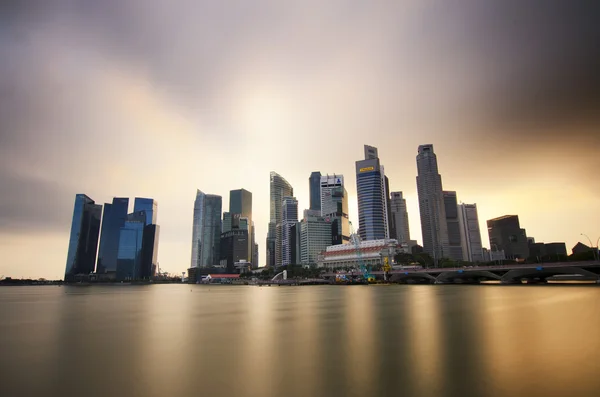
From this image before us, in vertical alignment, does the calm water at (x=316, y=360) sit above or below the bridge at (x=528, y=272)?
below

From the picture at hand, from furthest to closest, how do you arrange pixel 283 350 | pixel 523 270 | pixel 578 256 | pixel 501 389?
pixel 578 256, pixel 523 270, pixel 283 350, pixel 501 389

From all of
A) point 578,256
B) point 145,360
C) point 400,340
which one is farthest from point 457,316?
point 578,256

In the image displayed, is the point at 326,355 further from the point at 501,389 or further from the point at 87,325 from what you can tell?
the point at 87,325

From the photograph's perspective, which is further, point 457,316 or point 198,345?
point 457,316

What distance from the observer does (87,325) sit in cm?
4716

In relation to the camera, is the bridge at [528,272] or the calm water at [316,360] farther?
the bridge at [528,272]

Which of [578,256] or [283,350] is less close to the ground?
[578,256]

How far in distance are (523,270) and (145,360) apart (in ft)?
533

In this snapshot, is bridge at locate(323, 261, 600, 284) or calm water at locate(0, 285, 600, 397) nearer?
calm water at locate(0, 285, 600, 397)

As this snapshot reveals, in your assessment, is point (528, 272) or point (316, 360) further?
point (528, 272)

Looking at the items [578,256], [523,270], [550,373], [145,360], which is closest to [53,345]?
[145,360]

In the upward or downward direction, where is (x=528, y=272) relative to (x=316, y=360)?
upward

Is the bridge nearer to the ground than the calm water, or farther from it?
farther from it

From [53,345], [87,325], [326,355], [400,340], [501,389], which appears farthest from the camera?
[87,325]
